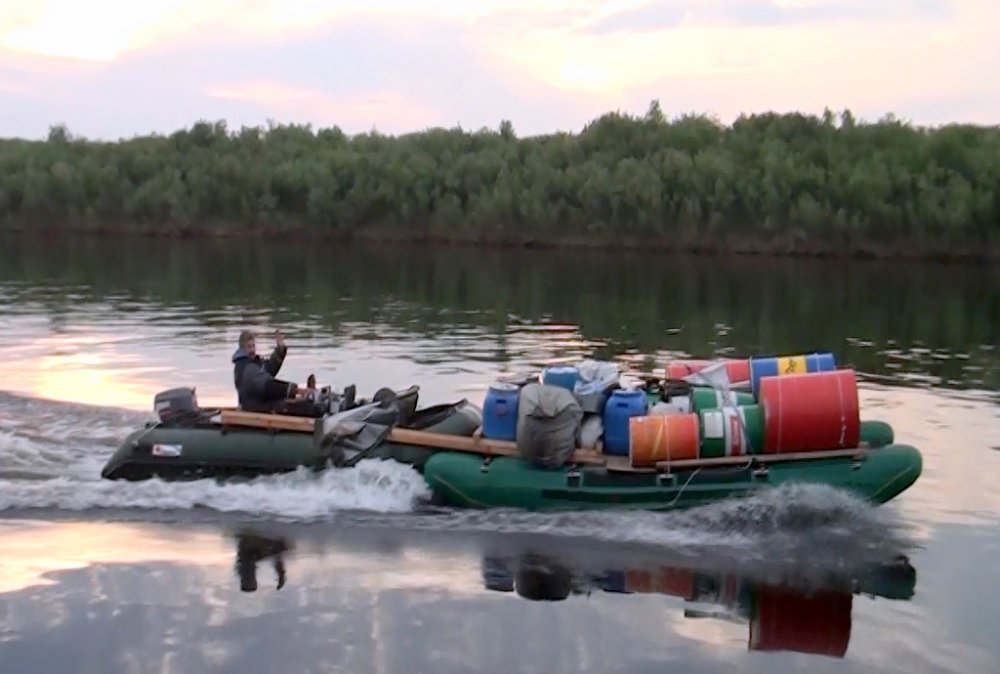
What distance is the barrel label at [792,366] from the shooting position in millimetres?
14000

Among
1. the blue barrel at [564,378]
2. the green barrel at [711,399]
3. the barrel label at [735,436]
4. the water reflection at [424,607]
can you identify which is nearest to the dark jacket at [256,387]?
the water reflection at [424,607]

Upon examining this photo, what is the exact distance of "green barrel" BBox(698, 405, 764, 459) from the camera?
12.2 m

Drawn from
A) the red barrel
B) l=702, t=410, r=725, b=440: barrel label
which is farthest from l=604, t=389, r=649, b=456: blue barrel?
the red barrel

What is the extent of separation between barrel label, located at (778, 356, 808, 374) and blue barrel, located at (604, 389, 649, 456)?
7.02 feet

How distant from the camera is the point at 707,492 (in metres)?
12.1

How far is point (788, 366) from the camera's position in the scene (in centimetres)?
1407

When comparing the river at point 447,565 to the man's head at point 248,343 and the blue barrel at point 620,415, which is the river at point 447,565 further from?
the man's head at point 248,343

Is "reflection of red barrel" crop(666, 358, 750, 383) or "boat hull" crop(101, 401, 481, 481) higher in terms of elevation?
"reflection of red barrel" crop(666, 358, 750, 383)

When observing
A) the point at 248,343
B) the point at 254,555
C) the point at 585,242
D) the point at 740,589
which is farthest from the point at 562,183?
the point at 740,589

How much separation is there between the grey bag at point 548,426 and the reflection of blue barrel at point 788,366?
261 centimetres

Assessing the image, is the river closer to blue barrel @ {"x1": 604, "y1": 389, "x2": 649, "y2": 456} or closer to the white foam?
the white foam

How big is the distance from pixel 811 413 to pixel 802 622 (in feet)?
8.55

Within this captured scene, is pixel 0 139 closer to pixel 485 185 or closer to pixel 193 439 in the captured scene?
pixel 485 185

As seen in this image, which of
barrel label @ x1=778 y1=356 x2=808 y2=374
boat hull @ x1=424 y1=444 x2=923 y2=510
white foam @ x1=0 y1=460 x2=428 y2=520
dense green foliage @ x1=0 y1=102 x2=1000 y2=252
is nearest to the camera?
boat hull @ x1=424 y1=444 x2=923 y2=510
